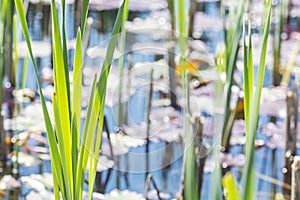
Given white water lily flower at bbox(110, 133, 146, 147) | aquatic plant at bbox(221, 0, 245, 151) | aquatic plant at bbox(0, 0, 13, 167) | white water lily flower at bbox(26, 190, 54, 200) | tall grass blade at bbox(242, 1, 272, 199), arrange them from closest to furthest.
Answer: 1. tall grass blade at bbox(242, 1, 272, 199)
2. aquatic plant at bbox(221, 0, 245, 151)
3. aquatic plant at bbox(0, 0, 13, 167)
4. white water lily flower at bbox(26, 190, 54, 200)
5. white water lily flower at bbox(110, 133, 146, 147)

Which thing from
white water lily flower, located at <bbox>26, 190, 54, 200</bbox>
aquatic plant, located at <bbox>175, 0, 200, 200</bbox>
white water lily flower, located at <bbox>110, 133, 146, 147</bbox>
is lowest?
white water lily flower, located at <bbox>26, 190, 54, 200</bbox>

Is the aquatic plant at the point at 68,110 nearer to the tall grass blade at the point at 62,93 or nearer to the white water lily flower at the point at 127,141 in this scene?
the tall grass blade at the point at 62,93

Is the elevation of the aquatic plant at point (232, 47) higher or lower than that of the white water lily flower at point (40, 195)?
higher

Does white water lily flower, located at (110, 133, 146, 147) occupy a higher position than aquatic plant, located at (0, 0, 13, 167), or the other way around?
aquatic plant, located at (0, 0, 13, 167)

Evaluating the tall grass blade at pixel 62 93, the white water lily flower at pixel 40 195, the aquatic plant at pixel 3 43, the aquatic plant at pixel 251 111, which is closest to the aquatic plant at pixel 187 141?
the aquatic plant at pixel 251 111

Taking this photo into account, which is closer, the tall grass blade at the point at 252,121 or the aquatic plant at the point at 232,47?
the tall grass blade at the point at 252,121

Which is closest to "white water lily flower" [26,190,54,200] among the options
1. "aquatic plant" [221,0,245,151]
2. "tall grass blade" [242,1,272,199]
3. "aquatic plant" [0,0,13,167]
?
"aquatic plant" [0,0,13,167]

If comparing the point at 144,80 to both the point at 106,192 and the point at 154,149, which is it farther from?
the point at 106,192

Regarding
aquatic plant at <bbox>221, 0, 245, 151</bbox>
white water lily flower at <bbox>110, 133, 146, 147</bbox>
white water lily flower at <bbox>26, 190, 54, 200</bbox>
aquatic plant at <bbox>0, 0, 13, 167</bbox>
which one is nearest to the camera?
aquatic plant at <bbox>221, 0, 245, 151</bbox>

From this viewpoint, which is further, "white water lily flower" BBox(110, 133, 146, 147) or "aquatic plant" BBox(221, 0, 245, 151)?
"white water lily flower" BBox(110, 133, 146, 147)

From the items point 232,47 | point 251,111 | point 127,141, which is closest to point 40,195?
point 127,141

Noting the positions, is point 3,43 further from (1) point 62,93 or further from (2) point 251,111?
(2) point 251,111

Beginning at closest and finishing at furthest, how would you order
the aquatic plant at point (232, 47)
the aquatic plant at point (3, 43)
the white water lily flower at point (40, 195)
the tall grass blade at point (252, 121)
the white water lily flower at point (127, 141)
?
the tall grass blade at point (252, 121), the aquatic plant at point (232, 47), the aquatic plant at point (3, 43), the white water lily flower at point (40, 195), the white water lily flower at point (127, 141)

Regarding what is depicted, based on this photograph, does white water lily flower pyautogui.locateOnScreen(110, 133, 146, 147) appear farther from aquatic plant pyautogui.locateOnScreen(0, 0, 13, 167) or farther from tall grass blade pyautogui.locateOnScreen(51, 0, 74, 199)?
tall grass blade pyautogui.locateOnScreen(51, 0, 74, 199)
